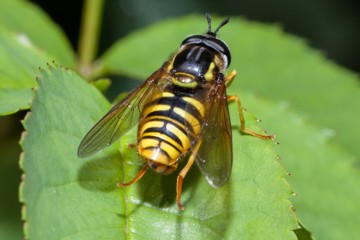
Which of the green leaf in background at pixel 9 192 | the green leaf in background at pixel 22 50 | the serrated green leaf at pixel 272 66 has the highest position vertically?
the serrated green leaf at pixel 272 66

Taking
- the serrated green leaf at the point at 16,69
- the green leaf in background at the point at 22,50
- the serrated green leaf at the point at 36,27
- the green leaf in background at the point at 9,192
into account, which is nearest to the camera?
the serrated green leaf at the point at 16,69

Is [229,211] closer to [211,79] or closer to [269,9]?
[211,79]

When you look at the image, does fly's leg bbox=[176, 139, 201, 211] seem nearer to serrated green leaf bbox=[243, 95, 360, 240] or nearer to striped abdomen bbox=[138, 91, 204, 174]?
striped abdomen bbox=[138, 91, 204, 174]

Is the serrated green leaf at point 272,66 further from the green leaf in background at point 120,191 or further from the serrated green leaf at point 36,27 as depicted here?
the green leaf in background at point 120,191

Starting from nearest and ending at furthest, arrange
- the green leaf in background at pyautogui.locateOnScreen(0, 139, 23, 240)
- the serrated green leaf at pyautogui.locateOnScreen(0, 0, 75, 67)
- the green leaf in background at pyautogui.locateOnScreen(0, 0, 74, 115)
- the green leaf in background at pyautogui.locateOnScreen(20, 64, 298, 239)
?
the green leaf in background at pyautogui.locateOnScreen(20, 64, 298, 239) < the green leaf in background at pyautogui.locateOnScreen(0, 0, 74, 115) < the green leaf in background at pyautogui.locateOnScreen(0, 139, 23, 240) < the serrated green leaf at pyautogui.locateOnScreen(0, 0, 75, 67)

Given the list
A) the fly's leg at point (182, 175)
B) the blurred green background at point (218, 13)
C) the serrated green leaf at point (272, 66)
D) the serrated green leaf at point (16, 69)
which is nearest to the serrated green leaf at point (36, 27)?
the serrated green leaf at point (272, 66)

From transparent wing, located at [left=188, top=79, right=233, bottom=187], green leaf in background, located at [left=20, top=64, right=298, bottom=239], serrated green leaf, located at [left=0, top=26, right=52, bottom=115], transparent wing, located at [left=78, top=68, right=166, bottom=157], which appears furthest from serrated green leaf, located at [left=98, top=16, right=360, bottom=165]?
green leaf in background, located at [left=20, top=64, right=298, bottom=239]

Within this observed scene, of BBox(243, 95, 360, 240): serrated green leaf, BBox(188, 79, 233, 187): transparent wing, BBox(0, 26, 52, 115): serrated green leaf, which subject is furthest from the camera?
BBox(243, 95, 360, 240): serrated green leaf
